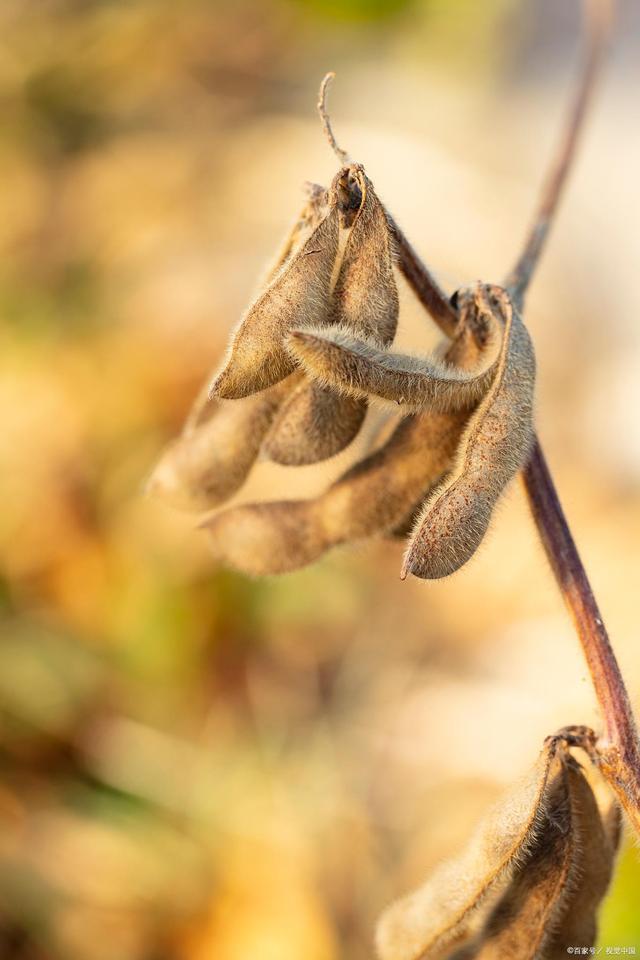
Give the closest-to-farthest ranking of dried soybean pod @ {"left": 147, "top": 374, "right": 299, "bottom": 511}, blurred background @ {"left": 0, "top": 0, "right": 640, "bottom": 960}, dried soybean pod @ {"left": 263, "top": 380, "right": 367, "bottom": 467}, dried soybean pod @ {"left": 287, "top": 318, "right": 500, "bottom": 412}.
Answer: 1. dried soybean pod @ {"left": 287, "top": 318, "right": 500, "bottom": 412}
2. dried soybean pod @ {"left": 263, "top": 380, "right": 367, "bottom": 467}
3. dried soybean pod @ {"left": 147, "top": 374, "right": 299, "bottom": 511}
4. blurred background @ {"left": 0, "top": 0, "right": 640, "bottom": 960}

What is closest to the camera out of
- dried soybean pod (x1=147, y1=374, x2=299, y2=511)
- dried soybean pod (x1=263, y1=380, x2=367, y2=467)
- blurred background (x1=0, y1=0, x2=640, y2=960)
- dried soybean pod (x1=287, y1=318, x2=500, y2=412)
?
dried soybean pod (x1=287, y1=318, x2=500, y2=412)

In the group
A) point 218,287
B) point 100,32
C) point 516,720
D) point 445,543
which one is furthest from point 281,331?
point 100,32

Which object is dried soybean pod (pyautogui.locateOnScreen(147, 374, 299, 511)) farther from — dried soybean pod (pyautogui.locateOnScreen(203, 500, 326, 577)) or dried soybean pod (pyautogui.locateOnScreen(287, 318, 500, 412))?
dried soybean pod (pyautogui.locateOnScreen(287, 318, 500, 412))

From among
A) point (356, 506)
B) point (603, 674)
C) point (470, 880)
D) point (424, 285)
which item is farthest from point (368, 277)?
point (470, 880)

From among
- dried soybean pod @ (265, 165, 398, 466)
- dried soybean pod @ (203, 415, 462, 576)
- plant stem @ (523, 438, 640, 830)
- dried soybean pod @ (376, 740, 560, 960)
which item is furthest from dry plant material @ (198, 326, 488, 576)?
dried soybean pod @ (376, 740, 560, 960)

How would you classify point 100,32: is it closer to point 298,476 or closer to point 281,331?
point 298,476

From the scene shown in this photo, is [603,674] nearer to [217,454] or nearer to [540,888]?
[540,888]

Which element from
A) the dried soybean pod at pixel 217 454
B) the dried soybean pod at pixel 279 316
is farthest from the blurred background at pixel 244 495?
the dried soybean pod at pixel 279 316

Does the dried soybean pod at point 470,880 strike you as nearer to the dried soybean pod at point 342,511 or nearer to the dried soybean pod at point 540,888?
the dried soybean pod at point 540,888
